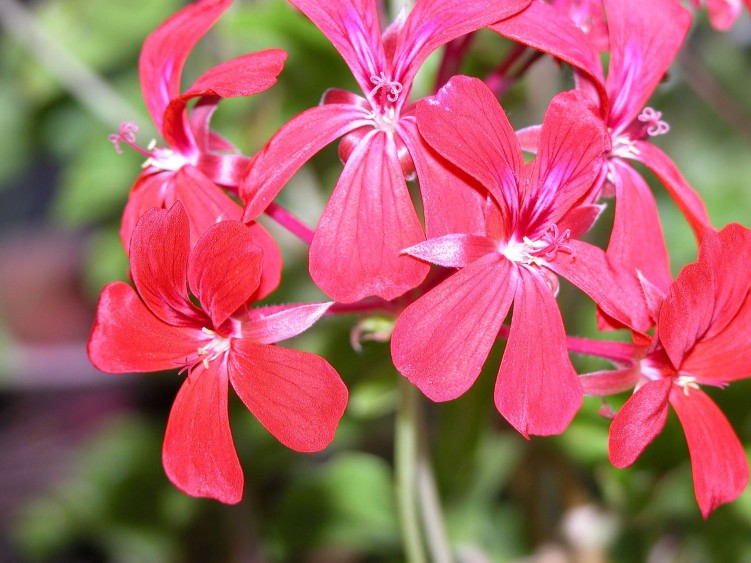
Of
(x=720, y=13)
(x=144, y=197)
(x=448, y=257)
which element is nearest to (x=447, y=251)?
(x=448, y=257)

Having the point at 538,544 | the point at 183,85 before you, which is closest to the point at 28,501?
the point at 183,85

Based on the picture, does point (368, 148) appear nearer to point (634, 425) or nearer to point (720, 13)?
point (634, 425)

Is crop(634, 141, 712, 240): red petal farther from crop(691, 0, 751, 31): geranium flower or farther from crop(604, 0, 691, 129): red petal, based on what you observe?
crop(691, 0, 751, 31): geranium flower

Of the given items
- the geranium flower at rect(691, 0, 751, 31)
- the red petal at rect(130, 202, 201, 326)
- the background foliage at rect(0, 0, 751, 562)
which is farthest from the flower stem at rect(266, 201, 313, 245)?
the geranium flower at rect(691, 0, 751, 31)

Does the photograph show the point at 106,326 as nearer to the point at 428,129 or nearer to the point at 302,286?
the point at 428,129

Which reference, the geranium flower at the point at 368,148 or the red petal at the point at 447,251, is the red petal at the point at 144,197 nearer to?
the geranium flower at the point at 368,148
